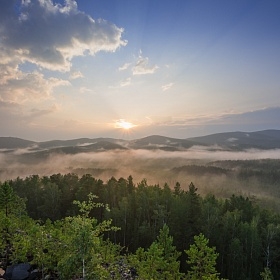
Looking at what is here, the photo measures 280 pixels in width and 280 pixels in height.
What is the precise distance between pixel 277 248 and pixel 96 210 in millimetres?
56322

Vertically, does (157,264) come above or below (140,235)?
above

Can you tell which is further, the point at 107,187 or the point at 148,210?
the point at 107,187

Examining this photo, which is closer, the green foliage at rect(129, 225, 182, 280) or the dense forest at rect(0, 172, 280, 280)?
the dense forest at rect(0, 172, 280, 280)

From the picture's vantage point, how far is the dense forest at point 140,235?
4209 centimetres

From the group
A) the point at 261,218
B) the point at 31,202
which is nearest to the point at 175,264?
the point at 261,218

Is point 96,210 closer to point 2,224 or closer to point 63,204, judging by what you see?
point 63,204

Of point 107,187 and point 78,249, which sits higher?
point 78,249

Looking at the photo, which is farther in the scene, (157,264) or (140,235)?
(140,235)

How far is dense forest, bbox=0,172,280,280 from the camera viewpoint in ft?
138

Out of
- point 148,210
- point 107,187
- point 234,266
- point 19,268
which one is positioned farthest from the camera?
point 107,187

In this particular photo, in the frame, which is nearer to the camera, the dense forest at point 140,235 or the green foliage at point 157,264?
the dense forest at point 140,235

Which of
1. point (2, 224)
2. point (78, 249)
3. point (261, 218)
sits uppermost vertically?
point (78, 249)

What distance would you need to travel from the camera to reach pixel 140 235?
8412 cm

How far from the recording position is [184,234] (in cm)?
7600
